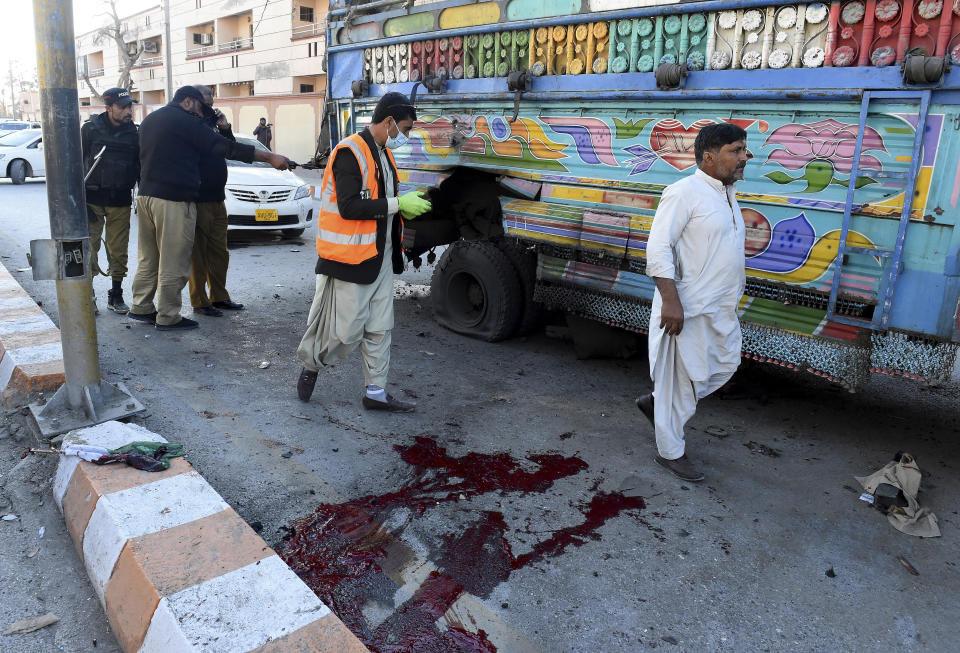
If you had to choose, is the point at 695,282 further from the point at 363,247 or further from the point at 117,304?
the point at 117,304

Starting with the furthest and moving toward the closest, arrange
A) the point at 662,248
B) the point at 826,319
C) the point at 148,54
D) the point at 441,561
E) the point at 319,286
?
the point at 148,54 → the point at 319,286 → the point at 826,319 → the point at 662,248 → the point at 441,561

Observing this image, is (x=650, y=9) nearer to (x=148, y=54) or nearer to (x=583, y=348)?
(x=583, y=348)

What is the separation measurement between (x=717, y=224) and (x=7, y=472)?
11.3 feet

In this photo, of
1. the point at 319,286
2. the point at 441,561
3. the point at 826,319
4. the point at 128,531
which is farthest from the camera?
the point at 319,286

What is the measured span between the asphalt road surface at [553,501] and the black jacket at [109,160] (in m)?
1.21

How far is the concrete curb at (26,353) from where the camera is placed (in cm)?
390

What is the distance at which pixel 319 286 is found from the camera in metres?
4.04

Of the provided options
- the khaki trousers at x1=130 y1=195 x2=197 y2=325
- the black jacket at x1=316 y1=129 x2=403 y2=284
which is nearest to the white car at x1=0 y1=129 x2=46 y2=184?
the khaki trousers at x1=130 y1=195 x2=197 y2=325

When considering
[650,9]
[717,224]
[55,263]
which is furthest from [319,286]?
[650,9]

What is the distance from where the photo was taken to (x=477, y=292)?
6.07 m

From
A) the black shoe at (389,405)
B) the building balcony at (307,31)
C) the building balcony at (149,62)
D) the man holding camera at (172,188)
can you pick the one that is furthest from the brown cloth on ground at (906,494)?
the building balcony at (149,62)

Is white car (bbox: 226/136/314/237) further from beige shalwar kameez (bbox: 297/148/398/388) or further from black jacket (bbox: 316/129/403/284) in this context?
black jacket (bbox: 316/129/403/284)

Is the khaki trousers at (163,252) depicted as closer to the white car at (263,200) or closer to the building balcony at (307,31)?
the white car at (263,200)

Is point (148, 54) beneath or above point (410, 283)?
above
